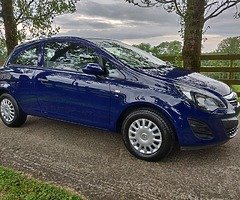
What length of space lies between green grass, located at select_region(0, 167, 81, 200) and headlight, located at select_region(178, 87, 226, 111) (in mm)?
1766

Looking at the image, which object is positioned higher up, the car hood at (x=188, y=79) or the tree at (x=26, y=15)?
the tree at (x=26, y=15)

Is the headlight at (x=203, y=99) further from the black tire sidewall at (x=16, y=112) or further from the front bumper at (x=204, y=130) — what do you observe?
the black tire sidewall at (x=16, y=112)

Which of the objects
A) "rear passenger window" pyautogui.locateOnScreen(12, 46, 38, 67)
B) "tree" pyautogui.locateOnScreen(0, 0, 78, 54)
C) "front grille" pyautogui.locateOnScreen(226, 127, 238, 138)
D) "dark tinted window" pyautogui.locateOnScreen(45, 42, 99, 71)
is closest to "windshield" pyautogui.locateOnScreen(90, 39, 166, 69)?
"dark tinted window" pyautogui.locateOnScreen(45, 42, 99, 71)

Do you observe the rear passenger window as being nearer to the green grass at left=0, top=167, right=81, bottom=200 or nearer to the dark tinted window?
the dark tinted window

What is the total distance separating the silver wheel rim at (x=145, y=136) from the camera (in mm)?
3799

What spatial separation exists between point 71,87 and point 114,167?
4.51 feet

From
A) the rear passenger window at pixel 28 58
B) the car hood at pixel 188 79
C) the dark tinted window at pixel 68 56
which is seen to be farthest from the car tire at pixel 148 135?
the rear passenger window at pixel 28 58

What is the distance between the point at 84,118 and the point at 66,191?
1.44 metres

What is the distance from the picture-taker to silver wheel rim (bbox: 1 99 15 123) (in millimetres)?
5242

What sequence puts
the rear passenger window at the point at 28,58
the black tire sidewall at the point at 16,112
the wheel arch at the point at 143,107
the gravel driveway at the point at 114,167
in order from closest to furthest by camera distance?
the gravel driveway at the point at 114,167, the wheel arch at the point at 143,107, the rear passenger window at the point at 28,58, the black tire sidewall at the point at 16,112

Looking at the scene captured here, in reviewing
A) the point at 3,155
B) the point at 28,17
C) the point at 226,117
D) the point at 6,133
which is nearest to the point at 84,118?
the point at 3,155

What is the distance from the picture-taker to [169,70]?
4430mm

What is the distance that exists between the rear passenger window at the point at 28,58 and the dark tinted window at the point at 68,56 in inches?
10.2

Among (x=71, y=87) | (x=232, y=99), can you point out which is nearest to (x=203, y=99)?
(x=232, y=99)
